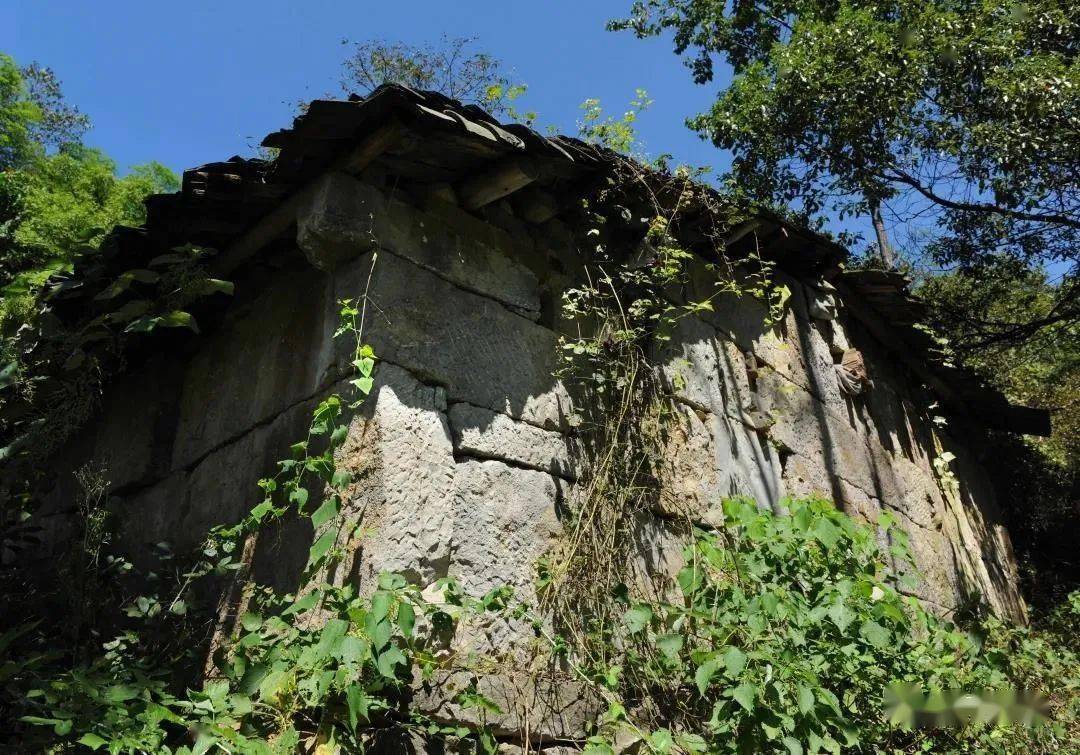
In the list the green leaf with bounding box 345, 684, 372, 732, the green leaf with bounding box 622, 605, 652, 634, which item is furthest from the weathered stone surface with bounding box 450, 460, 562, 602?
the green leaf with bounding box 345, 684, 372, 732

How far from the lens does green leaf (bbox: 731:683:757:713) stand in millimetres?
2367

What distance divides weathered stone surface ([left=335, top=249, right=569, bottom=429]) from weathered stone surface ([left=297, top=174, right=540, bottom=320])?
2.2 inches

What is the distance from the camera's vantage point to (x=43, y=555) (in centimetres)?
441

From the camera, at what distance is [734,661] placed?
2.44 m

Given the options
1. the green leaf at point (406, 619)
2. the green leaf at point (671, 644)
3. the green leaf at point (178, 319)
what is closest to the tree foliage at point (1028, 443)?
the green leaf at point (671, 644)

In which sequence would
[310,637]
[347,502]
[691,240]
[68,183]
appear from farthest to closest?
[68,183], [691,240], [347,502], [310,637]

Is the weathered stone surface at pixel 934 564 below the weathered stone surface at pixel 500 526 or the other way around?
the other way around

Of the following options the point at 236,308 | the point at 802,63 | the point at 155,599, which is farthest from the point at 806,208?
the point at 155,599

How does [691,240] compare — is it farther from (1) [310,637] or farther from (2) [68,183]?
(2) [68,183]

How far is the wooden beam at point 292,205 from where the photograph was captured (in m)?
3.07

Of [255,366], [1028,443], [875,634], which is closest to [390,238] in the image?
[255,366]

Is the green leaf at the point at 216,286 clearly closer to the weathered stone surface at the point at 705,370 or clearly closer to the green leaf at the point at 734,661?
the weathered stone surface at the point at 705,370

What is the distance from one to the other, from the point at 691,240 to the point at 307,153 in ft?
6.45

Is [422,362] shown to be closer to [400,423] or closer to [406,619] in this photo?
[400,423]
